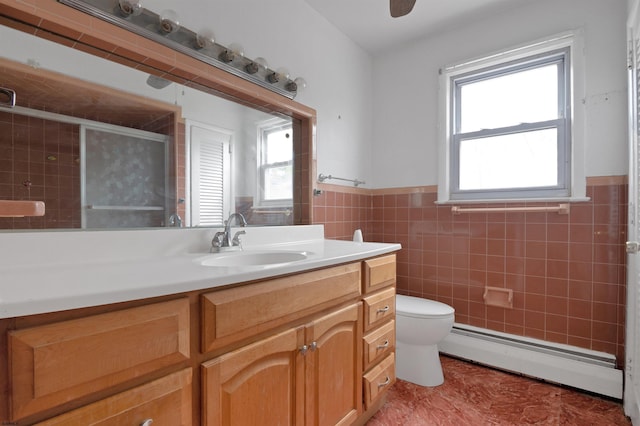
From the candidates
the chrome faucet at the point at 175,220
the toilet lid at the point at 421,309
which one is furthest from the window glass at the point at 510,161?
the chrome faucet at the point at 175,220

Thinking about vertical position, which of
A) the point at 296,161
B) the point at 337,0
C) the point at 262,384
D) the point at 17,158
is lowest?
the point at 262,384

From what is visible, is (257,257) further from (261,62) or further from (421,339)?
(421,339)

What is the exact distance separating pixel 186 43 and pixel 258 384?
4.43 feet

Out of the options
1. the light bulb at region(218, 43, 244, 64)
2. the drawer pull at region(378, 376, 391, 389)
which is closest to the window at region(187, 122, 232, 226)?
the light bulb at region(218, 43, 244, 64)

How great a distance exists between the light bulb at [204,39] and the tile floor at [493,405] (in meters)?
1.93

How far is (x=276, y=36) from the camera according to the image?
5.82 feet

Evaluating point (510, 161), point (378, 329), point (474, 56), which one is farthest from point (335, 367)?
point (474, 56)

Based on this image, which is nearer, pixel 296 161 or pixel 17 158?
pixel 17 158

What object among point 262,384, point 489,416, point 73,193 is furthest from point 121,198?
point 489,416

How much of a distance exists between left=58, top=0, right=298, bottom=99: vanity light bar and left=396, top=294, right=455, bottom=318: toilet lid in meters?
1.46

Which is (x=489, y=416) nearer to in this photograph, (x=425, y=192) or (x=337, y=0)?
(x=425, y=192)

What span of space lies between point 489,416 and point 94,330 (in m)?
1.80

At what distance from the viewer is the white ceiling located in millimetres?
2000

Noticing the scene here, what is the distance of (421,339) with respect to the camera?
1.82m
